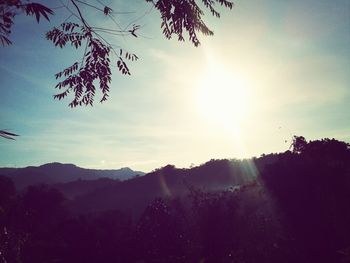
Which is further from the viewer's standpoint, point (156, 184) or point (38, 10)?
point (156, 184)

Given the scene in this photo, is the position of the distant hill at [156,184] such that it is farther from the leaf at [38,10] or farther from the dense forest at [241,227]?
the leaf at [38,10]

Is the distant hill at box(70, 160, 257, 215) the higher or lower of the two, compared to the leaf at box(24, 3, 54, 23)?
higher

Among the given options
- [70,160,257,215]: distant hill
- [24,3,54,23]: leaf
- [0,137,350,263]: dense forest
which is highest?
[70,160,257,215]: distant hill

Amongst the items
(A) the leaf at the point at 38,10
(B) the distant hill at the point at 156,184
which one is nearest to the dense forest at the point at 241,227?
Result: (A) the leaf at the point at 38,10

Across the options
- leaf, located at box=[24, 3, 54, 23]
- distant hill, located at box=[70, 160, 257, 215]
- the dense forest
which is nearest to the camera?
leaf, located at box=[24, 3, 54, 23]

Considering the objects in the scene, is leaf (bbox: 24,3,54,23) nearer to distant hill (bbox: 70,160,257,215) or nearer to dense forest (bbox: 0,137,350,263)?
dense forest (bbox: 0,137,350,263)

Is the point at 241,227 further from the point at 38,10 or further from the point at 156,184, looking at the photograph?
the point at 156,184

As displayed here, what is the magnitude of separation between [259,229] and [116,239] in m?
16.9

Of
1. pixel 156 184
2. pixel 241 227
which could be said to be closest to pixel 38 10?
pixel 241 227

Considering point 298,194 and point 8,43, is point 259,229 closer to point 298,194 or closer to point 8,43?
point 298,194

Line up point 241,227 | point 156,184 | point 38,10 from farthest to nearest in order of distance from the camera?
point 156,184
point 241,227
point 38,10

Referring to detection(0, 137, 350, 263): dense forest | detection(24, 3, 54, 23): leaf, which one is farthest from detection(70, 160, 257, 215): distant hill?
detection(24, 3, 54, 23): leaf

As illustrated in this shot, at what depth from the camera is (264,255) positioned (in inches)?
554

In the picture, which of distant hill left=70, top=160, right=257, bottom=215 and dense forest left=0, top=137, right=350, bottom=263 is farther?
distant hill left=70, top=160, right=257, bottom=215
